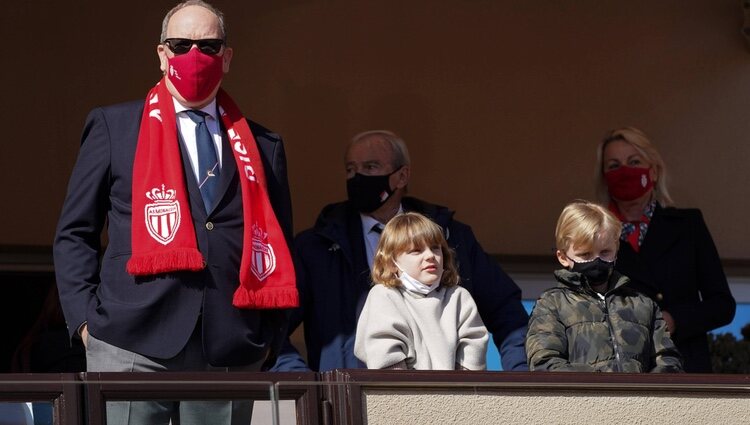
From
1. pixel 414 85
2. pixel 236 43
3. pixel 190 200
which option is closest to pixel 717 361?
pixel 414 85

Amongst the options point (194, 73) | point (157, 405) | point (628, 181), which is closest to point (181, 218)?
point (194, 73)

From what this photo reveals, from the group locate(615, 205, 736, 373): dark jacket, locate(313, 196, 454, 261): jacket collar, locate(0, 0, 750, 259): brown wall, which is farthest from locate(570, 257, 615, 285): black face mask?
locate(0, 0, 750, 259): brown wall

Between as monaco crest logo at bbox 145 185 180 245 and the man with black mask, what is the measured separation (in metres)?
1.08

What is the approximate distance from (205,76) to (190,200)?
1.31ft

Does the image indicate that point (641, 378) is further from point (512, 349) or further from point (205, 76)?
point (205, 76)

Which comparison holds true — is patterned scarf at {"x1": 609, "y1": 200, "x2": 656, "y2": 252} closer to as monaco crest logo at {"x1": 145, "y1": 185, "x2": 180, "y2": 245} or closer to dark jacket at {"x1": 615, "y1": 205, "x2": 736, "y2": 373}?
dark jacket at {"x1": 615, "y1": 205, "x2": 736, "y2": 373}

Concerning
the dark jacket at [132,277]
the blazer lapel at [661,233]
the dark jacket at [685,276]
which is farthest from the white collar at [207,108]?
the blazer lapel at [661,233]

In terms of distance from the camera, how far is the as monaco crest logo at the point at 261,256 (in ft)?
16.8

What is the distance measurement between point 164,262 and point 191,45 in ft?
2.39

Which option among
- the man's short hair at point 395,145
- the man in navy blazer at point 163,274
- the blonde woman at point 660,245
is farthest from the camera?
the blonde woman at point 660,245

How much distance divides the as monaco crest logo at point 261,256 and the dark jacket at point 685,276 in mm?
1855

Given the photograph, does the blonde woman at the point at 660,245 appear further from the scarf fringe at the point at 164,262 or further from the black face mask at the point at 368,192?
the scarf fringe at the point at 164,262

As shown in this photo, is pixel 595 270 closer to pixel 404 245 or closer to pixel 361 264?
pixel 404 245

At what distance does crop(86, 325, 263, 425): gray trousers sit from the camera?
453 centimetres
